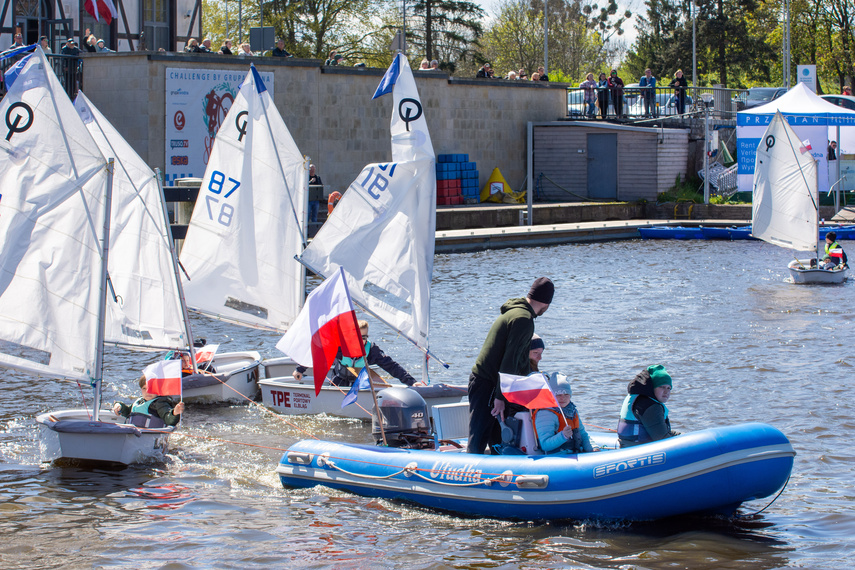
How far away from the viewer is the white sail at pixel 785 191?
2452cm

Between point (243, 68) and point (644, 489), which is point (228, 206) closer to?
point (644, 489)

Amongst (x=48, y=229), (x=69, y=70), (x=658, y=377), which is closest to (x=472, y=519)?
(x=658, y=377)

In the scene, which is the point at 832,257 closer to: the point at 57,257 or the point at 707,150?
the point at 707,150

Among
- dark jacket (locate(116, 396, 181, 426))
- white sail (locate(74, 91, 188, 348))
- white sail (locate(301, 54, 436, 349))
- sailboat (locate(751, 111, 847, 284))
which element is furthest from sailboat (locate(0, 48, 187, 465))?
sailboat (locate(751, 111, 847, 284))

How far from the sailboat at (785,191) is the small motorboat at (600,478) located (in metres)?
17.6

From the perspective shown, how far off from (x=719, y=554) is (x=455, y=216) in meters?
23.6

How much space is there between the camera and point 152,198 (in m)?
12.8

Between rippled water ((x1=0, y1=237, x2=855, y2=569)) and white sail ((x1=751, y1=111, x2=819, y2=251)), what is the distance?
4379 mm

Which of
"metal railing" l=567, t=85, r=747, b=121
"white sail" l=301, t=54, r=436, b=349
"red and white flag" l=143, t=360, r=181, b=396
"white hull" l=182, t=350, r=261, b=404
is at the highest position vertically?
"metal railing" l=567, t=85, r=747, b=121

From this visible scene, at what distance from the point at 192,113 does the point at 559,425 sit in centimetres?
2140

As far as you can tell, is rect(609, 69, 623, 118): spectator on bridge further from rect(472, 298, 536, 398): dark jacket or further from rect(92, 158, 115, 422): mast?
rect(472, 298, 536, 398): dark jacket

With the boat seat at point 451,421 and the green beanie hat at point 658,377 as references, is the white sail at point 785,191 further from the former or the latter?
the green beanie hat at point 658,377

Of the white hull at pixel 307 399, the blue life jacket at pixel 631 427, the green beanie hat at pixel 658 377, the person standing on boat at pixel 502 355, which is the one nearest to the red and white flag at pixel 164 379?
the white hull at pixel 307 399

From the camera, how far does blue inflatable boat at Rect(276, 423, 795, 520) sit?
25.2ft
